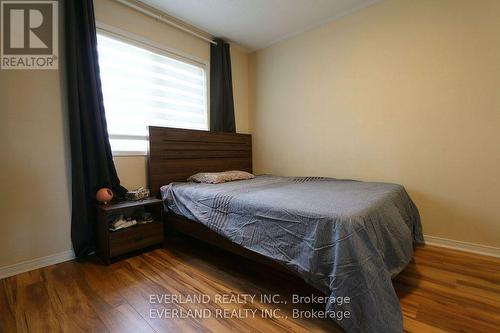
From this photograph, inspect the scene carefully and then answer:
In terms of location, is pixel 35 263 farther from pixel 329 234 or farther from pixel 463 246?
pixel 463 246

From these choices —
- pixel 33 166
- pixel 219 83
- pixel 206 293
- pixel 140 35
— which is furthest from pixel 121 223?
pixel 219 83

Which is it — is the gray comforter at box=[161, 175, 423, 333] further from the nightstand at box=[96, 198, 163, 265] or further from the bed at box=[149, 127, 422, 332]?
the nightstand at box=[96, 198, 163, 265]

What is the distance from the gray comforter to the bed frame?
32 cm

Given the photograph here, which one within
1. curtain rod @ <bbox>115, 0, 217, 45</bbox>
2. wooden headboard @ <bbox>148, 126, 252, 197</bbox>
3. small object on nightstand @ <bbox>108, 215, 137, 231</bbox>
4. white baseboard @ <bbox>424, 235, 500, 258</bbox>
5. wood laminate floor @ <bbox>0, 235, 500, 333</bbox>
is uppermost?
curtain rod @ <bbox>115, 0, 217, 45</bbox>

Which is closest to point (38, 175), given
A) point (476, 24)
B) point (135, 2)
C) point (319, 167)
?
point (135, 2)

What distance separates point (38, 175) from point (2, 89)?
2.28ft

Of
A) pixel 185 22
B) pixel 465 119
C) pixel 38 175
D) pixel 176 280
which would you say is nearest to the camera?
pixel 176 280

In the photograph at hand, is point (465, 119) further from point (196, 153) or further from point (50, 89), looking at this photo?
point (50, 89)

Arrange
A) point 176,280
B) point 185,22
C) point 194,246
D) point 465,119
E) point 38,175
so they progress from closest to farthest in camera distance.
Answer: point 176,280
point 38,175
point 465,119
point 194,246
point 185,22

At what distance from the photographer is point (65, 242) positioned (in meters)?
2.07

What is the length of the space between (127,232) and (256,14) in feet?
8.89

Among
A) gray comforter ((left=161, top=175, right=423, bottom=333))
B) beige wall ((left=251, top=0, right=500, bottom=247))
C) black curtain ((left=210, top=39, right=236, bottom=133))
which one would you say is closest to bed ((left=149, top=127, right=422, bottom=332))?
gray comforter ((left=161, top=175, right=423, bottom=333))

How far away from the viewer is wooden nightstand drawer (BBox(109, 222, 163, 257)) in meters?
2.00

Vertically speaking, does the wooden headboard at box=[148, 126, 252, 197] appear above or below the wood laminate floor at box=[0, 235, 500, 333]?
above
